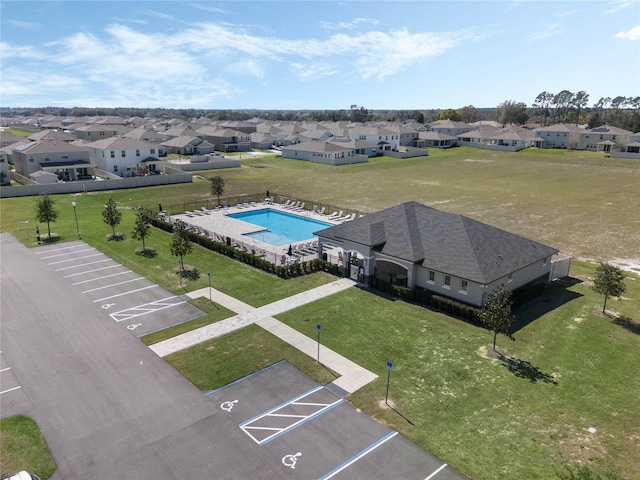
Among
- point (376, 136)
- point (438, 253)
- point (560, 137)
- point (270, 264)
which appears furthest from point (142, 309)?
point (560, 137)

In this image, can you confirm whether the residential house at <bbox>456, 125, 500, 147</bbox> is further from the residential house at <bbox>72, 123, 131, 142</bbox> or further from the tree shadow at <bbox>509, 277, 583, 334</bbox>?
the tree shadow at <bbox>509, 277, 583, 334</bbox>

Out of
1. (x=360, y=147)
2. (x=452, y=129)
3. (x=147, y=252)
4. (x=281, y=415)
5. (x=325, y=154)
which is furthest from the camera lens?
(x=452, y=129)

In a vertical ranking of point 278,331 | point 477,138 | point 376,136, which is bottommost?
point 278,331

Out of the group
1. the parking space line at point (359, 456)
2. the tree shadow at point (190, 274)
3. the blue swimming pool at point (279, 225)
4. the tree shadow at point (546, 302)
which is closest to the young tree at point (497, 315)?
the tree shadow at point (546, 302)

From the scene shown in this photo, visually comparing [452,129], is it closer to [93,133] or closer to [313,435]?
[93,133]

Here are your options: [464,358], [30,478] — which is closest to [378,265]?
[464,358]

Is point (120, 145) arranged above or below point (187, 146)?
above

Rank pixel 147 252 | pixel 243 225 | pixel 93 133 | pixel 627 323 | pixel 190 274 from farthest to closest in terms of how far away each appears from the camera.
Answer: pixel 93 133, pixel 243 225, pixel 147 252, pixel 190 274, pixel 627 323
